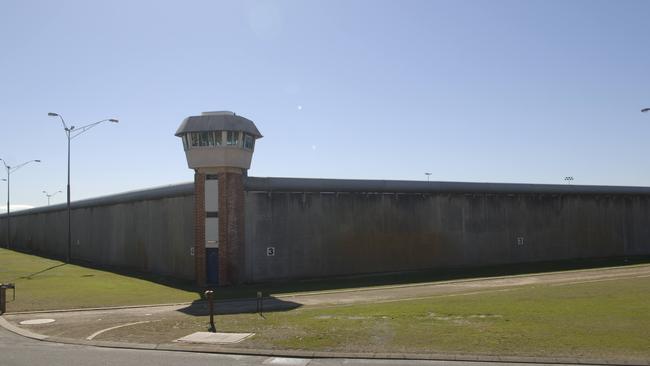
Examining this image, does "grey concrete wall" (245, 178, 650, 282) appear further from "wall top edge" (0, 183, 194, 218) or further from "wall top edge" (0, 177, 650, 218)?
"wall top edge" (0, 183, 194, 218)

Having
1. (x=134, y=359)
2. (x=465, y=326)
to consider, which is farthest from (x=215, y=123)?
(x=134, y=359)

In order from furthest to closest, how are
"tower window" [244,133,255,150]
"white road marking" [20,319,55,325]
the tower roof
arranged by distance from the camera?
1. "tower window" [244,133,255,150]
2. the tower roof
3. "white road marking" [20,319,55,325]

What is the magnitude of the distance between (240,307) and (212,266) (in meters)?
10.5

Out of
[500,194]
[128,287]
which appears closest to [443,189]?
[500,194]

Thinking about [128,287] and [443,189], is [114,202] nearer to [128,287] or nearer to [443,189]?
[128,287]

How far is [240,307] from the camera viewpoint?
21969 millimetres

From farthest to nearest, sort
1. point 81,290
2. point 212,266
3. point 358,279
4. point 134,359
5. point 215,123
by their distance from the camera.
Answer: point 358,279, point 212,266, point 215,123, point 81,290, point 134,359

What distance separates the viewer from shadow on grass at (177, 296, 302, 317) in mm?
20578

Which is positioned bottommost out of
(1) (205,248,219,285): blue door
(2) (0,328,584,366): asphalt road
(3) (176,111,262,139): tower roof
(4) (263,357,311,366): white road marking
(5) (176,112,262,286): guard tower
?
(4) (263,357,311,366): white road marking

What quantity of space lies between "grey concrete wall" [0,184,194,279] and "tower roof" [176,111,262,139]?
4563mm

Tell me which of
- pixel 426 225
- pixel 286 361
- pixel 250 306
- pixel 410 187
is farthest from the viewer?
pixel 426 225

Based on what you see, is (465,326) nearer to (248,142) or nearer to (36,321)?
(36,321)

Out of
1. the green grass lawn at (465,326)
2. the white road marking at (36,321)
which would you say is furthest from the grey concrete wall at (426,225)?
the white road marking at (36,321)

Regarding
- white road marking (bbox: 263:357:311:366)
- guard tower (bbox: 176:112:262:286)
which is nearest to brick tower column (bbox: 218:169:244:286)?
guard tower (bbox: 176:112:262:286)
